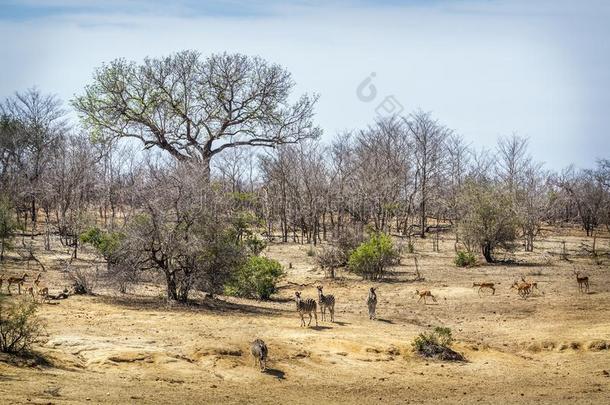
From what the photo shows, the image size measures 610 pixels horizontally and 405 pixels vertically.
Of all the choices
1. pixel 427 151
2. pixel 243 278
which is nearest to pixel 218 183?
pixel 243 278

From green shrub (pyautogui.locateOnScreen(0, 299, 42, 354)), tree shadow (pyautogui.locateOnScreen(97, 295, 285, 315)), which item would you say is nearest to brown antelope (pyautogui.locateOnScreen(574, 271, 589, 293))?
tree shadow (pyautogui.locateOnScreen(97, 295, 285, 315))

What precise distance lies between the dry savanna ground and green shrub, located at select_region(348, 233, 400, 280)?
479cm

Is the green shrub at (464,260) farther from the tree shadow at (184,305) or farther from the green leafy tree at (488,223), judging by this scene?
the tree shadow at (184,305)

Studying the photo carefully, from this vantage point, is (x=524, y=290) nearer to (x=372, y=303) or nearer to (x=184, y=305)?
(x=372, y=303)

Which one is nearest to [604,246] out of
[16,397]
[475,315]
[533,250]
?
[533,250]

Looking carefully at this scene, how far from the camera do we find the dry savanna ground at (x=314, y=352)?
13.9 meters

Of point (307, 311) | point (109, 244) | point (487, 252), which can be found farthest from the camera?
point (487, 252)

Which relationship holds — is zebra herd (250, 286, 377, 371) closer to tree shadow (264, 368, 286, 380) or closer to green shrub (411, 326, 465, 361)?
tree shadow (264, 368, 286, 380)

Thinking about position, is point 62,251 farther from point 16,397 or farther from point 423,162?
point 423,162

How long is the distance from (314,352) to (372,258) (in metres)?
15.4

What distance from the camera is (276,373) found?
612 inches

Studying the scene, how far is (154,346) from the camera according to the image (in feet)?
53.9

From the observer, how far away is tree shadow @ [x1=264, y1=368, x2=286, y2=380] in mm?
15353

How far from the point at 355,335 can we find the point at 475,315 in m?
6.22
